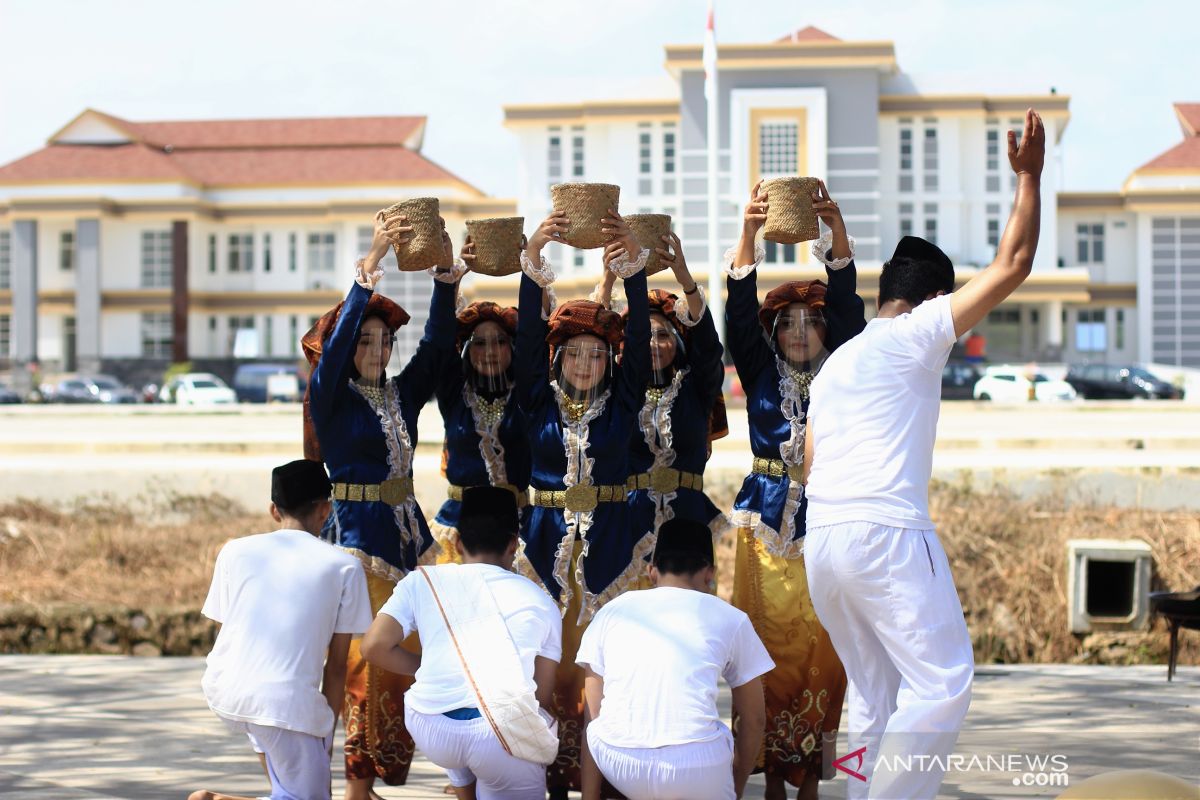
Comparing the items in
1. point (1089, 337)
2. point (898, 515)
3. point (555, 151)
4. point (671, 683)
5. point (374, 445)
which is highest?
point (555, 151)

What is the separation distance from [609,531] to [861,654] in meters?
1.35

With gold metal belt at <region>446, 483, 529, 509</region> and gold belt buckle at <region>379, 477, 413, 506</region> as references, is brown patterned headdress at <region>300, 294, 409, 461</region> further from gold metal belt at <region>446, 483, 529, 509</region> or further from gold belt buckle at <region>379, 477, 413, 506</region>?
gold metal belt at <region>446, 483, 529, 509</region>

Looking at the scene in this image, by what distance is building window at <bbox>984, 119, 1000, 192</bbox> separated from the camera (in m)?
48.4

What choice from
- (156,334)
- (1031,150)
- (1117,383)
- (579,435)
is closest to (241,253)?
(156,334)

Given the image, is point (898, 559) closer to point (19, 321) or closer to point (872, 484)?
point (872, 484)

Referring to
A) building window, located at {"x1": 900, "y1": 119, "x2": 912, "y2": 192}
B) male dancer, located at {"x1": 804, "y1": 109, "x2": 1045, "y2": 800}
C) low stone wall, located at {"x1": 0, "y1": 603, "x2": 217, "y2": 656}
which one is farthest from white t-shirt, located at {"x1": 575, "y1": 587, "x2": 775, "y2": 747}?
building window, located at {"x1": 900, "y1": 119, "x2": 912, "y2": 192}

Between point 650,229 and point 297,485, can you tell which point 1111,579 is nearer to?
point 650,229

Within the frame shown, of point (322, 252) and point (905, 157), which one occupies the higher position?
point (905, 157)

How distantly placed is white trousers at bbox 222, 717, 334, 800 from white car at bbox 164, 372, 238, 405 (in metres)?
34.6

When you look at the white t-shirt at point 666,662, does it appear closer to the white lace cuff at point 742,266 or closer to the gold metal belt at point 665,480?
the gold metal belt at point 665,480

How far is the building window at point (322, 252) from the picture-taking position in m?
52.0

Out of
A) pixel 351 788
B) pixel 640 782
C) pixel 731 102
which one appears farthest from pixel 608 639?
pixel 731 102

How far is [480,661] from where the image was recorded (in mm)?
4266

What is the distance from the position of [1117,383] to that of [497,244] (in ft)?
117
